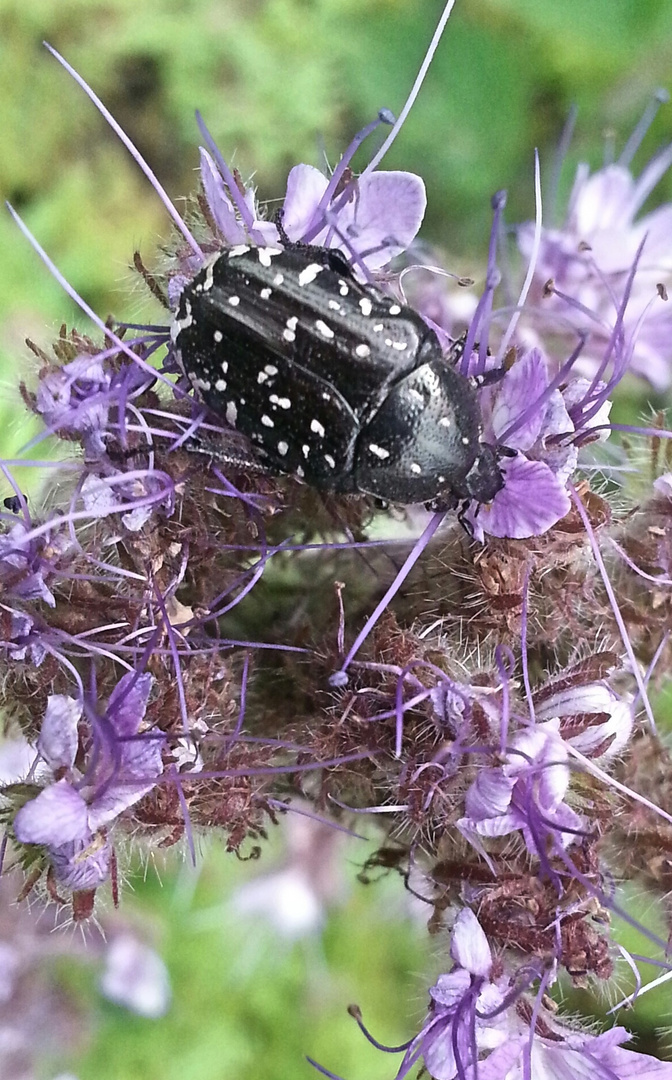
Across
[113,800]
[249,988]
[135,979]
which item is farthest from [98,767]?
[249,988]

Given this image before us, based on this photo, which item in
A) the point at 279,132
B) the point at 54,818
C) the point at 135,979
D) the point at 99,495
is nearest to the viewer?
the point at 54,818

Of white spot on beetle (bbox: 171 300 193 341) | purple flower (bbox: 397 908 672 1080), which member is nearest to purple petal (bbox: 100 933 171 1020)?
purple flower (bbox: 397 908 672 1080)

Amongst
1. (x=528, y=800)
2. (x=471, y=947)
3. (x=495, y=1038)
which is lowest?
(x=495, y=1038)

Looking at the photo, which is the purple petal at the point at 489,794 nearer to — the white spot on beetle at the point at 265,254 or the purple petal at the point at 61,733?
the purple petal at the point at 61,733

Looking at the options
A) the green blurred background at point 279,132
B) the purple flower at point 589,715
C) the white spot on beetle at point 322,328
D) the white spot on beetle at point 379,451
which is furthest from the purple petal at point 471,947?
the green blurred background at point 279,132

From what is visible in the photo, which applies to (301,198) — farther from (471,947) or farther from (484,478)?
(471,947)


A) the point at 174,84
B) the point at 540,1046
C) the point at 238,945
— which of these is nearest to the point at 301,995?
the point at 238,945

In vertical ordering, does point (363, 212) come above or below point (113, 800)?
above
